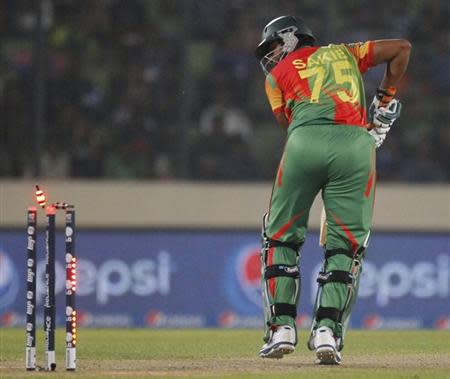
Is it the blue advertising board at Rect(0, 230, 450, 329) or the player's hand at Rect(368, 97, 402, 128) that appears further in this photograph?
the blue advertising board at Rect(0, 230, 450, 329)

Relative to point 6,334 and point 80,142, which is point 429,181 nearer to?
point 80,142

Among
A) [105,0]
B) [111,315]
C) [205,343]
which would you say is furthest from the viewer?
[105,0]

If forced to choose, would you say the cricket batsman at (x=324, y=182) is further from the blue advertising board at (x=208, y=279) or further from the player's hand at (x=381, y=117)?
the blue advertising board at (x=208, y=279)

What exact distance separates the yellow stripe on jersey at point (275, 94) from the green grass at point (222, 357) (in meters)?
1.34

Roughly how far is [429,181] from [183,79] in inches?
117

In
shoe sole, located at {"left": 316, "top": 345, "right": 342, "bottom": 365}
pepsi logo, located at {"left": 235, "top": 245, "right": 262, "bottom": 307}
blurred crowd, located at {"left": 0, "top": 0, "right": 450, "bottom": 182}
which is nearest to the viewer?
shoe sole, located at {"left": 316, "top": 345, "right": 342, "bottom": 365}

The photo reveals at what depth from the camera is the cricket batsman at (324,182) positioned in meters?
6.69

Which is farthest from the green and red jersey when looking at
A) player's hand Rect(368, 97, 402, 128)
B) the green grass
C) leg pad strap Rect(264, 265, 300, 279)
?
the green grass

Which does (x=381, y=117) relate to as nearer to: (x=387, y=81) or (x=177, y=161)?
(x=387, y=81)

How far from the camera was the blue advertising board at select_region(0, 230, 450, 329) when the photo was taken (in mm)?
13805

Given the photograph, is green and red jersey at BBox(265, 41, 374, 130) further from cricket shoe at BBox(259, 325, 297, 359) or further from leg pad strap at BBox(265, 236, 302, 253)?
cricket shoe at BBox(259, 325, 297, 359)

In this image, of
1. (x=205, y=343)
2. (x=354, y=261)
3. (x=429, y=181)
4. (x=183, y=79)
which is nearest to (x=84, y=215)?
(x=183, y=79)

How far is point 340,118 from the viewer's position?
6723 mm

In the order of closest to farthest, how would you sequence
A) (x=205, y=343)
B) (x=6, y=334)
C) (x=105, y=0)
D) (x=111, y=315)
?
1. (x=205, y=343)
2. (x=6, y=334)
3. (x=111, y=315)
4. (x=105, y=0)
